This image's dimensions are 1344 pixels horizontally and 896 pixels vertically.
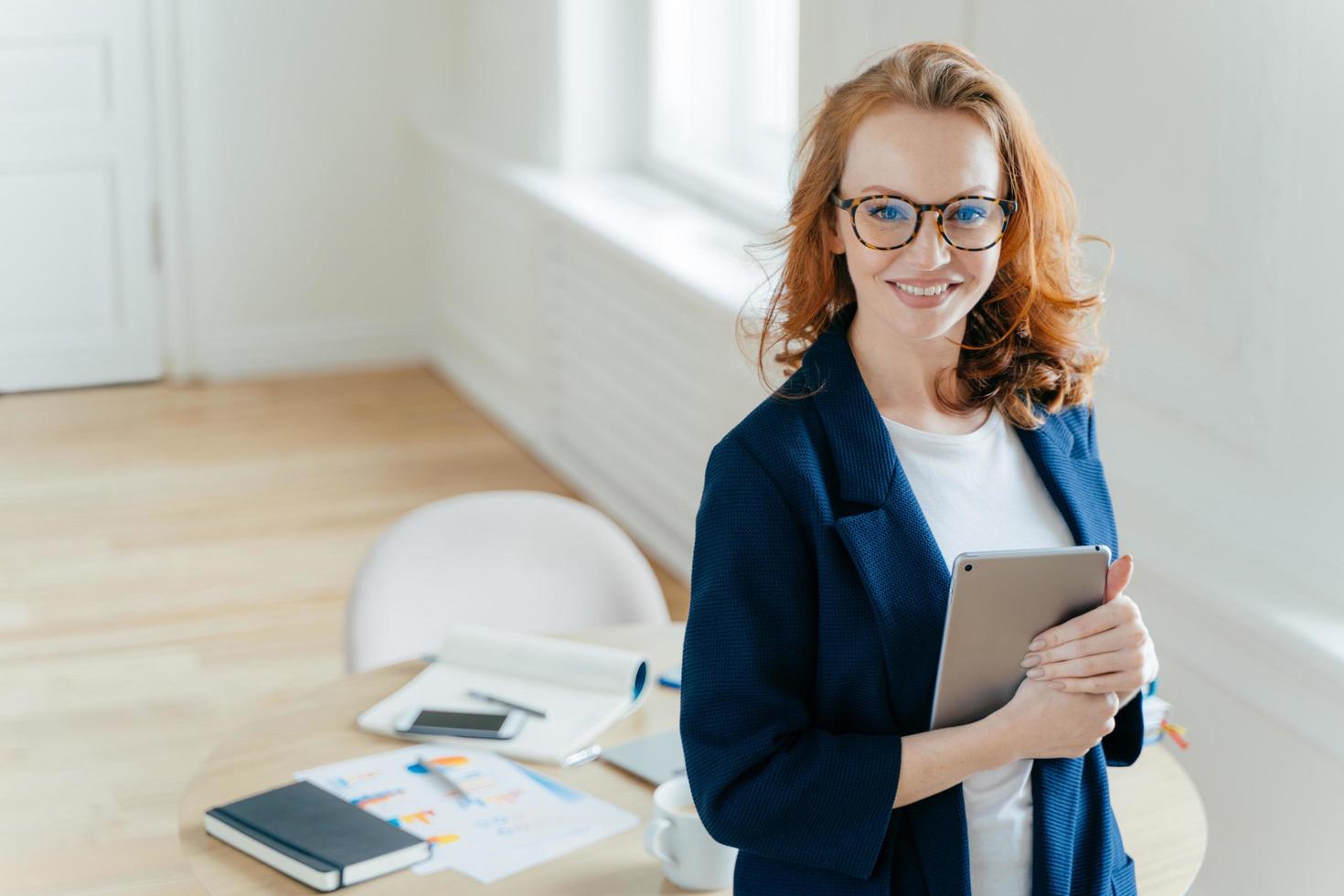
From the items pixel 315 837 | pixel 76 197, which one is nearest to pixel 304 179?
pixel 76 197

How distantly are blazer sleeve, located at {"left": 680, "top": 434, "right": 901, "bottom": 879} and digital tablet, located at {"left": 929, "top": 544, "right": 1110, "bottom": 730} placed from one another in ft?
0.24

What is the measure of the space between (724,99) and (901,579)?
3.61m

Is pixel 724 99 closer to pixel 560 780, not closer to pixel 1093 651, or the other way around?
pixel 560 780

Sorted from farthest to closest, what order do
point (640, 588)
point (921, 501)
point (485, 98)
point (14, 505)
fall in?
point (485, 98), point (14, 505), point (640, 588), point (921, 501)

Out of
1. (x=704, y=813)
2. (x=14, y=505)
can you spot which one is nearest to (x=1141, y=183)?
(x=704, y=813)

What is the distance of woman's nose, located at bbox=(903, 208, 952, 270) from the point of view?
1372 millimetres

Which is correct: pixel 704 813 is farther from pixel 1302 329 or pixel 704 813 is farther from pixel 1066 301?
pixel 1302 329

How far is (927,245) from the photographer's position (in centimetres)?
137

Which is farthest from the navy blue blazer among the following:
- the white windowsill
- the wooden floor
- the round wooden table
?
the white windowsill

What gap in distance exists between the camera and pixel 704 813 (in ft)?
4.58

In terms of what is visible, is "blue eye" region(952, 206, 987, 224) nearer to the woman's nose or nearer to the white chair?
the woman's nose

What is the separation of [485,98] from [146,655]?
2.48 m

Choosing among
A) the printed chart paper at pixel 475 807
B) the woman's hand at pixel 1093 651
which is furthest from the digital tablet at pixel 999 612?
the printed chart paper at pixel 475 807

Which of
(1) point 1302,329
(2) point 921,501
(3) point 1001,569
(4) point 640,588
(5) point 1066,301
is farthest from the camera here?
(4) point 640,588
